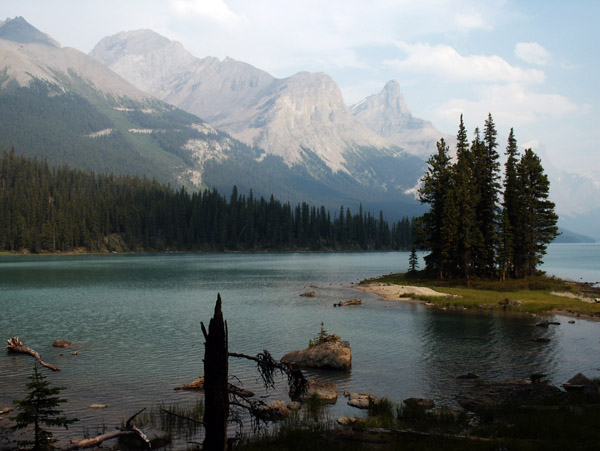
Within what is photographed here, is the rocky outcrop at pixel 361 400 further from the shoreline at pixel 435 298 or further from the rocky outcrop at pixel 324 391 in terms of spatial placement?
the shoreline at pixel 435 298

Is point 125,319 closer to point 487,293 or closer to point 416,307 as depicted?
point 416,307

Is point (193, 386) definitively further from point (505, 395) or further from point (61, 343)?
point (61, 343)

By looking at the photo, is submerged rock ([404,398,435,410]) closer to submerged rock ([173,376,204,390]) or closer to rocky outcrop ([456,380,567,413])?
rocky outcrop ([456,380,567,413])

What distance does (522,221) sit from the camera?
83.6 meters

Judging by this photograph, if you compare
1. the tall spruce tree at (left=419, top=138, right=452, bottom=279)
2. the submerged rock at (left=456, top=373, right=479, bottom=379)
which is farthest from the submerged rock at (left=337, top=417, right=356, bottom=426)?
the tall spruce tree at (left=419, top=138, right=452, bottom=279)

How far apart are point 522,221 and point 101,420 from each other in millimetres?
78140

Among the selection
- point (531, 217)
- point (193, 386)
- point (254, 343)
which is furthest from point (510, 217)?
→ point (193, 386)

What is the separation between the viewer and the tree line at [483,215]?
79875 millimetres

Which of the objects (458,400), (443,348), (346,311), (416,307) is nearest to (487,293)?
(416,307)

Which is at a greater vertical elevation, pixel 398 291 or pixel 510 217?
pixel 510 217

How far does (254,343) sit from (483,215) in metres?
57.5

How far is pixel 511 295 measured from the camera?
6888cm

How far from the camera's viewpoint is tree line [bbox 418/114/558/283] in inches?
3145

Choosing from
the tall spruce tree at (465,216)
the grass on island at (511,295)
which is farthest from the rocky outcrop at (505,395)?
the tall spruce tree at (465,216)
